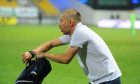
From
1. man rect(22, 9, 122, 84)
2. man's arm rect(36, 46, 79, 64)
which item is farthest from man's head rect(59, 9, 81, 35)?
man's arm rect(36, 46, 79, 64)

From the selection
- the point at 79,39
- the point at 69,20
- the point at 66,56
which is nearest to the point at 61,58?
the point at 66,56

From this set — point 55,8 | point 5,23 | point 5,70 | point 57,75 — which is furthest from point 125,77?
point 55,8

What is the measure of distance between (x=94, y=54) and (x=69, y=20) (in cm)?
53

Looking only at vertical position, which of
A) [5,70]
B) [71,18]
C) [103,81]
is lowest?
[5,70]

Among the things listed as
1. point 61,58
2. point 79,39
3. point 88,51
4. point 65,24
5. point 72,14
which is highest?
point 72,14

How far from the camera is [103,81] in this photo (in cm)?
427

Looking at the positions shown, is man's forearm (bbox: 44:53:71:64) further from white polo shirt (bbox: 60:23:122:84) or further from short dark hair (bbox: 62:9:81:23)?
short dark hair (bbox: 62:9:81:23)

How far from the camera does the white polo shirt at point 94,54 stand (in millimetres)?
4207

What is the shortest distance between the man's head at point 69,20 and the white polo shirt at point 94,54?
71 mm

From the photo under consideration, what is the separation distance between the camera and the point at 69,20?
4.21 meters

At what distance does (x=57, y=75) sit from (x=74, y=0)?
43.8 meters

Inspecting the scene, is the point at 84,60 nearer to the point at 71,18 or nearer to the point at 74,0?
the point at 71,18

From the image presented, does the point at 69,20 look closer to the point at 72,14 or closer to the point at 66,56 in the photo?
the point at 72,14

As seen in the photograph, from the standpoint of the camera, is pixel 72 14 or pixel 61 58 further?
pixel 61 58
